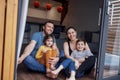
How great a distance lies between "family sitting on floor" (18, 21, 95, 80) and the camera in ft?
7.16

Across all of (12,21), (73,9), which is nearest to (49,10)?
(73,9)

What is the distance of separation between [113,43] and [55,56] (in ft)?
3.45

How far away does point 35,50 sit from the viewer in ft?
7.18

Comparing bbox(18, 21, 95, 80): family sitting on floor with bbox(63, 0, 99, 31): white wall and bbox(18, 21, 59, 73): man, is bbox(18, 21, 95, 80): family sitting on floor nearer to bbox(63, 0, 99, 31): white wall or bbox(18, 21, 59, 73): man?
bbox(18, 21, 59, 73): man

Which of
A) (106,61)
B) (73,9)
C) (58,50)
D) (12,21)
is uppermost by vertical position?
(73,9)

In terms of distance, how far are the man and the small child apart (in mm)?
297

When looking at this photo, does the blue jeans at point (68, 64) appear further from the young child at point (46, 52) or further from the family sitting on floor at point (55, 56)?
the young child at point (46, 52)

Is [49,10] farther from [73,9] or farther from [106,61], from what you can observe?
[106,61]

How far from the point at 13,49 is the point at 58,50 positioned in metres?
0.75

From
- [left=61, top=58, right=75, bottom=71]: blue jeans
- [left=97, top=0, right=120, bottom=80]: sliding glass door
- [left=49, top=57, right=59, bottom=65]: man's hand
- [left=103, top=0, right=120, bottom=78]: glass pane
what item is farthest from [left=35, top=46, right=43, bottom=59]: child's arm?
[left=103, top=0, right=120, bottom=78]: glass pane

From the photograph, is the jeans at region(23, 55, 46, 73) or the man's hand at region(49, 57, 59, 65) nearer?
the jeans at region(23, 55, 46, 73)

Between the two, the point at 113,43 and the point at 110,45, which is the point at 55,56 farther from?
the point at 113,43

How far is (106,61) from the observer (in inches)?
104

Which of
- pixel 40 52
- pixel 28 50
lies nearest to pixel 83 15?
pixel 40 52
